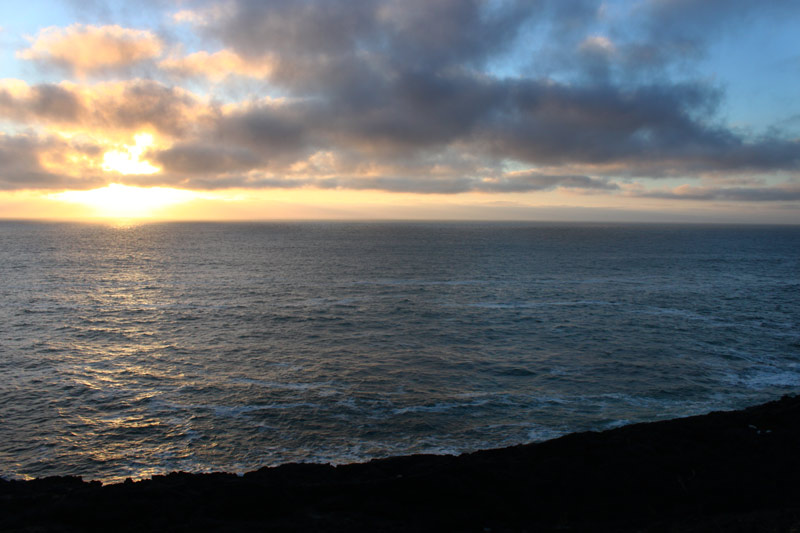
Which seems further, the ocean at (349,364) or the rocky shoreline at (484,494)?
the ocean at (349,364)

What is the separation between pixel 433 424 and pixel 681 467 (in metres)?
13.6

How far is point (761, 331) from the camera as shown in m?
54.9

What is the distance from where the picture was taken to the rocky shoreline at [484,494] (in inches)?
688

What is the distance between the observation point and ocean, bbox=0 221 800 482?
29141 mm

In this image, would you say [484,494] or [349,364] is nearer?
[484,494]

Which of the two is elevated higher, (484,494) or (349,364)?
(484,494)

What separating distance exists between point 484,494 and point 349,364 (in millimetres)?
23971

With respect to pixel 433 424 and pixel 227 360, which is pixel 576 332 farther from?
pixel 227 360

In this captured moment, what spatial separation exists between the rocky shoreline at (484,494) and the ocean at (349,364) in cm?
536

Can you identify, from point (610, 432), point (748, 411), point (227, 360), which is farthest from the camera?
point (227, 360)

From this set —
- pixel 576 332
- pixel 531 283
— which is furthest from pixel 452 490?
pixel 531 283

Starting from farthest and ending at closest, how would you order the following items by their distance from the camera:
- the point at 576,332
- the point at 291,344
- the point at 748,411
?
the point at 576,332, the point at 291,344, the point at 748,411

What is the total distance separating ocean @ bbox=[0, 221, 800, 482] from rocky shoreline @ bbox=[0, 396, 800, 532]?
5.36 meters

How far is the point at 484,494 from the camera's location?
19406 millimetres
